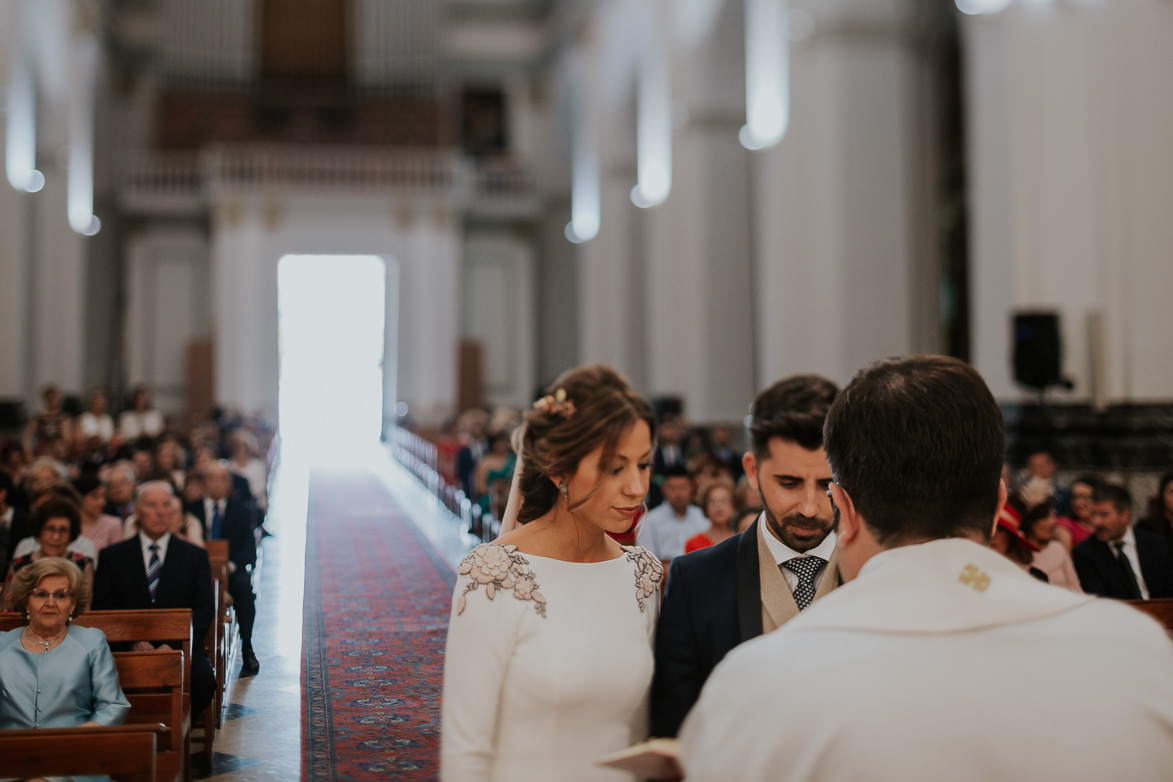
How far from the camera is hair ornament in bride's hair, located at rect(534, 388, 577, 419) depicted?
2.35m

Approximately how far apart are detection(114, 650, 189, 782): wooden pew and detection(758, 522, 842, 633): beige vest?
9.58 feet

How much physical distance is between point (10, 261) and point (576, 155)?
43.4 feet

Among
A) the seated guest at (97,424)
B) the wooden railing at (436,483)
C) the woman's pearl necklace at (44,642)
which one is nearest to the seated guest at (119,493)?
the wooden railing at (436,483)

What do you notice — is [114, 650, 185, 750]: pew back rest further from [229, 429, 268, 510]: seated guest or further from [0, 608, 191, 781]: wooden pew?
[229, 429, 268, 510]: seated guest

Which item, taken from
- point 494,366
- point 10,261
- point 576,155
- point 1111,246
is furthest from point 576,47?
point 1111,246

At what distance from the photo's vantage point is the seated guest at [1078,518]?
263 inches

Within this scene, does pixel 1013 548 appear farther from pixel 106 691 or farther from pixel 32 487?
pixel 32 487

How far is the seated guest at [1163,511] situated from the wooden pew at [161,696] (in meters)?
5.14

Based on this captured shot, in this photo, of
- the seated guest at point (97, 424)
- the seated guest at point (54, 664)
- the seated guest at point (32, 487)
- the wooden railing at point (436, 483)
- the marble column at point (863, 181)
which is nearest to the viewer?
the seated guest at point (54, 664)

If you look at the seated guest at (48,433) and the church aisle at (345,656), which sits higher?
the seated guest at (48,433)

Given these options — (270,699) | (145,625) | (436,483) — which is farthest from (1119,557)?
(436,483)

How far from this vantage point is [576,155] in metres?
26.0

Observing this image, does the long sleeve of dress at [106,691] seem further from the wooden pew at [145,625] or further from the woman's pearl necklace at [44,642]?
the wooden pew at [145,625]

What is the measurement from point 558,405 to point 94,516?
5.74 metres
